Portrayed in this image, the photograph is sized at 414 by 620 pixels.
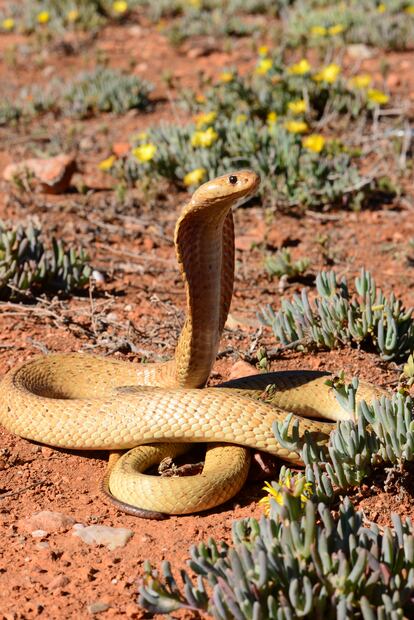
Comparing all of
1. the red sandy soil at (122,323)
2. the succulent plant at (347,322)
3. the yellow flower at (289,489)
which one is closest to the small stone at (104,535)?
the red sandy soil at (122,323)

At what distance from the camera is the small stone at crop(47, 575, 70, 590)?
3.44 metres

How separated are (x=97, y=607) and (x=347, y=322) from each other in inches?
106

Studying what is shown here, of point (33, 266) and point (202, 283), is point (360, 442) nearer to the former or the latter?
point (202, 283)

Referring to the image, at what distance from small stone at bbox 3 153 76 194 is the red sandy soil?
0.16 m

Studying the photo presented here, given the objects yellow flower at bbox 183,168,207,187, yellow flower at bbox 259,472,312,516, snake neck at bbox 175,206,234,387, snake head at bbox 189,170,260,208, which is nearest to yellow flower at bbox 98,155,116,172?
yellow flower at bbox 183,168,207,187

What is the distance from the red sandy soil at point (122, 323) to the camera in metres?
3.57

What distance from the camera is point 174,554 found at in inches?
142

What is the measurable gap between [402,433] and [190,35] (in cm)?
1118

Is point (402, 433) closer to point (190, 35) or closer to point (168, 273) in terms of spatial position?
point (168, 273)

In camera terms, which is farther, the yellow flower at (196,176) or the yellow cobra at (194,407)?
the yellow flower at (196,176)

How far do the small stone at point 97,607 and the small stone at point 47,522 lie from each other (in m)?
0.62

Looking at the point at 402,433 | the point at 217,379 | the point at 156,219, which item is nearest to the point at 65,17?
the point at 156,219

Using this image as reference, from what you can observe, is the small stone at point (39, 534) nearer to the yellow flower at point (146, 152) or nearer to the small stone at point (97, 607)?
the small stone at point (97, 607)

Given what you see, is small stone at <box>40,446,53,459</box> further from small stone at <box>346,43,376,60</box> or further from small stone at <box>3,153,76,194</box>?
small stone at <box>346,43,376,60</box>
